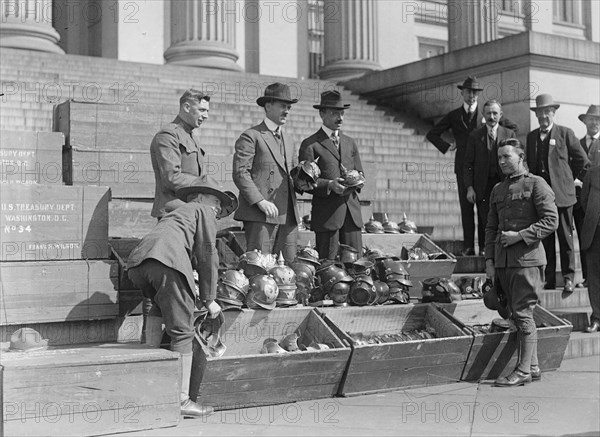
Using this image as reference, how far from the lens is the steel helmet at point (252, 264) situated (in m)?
7.90

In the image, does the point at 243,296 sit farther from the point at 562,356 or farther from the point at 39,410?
the point at 562,356

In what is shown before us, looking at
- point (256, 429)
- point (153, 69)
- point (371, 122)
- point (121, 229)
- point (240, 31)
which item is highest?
point (240, 31)

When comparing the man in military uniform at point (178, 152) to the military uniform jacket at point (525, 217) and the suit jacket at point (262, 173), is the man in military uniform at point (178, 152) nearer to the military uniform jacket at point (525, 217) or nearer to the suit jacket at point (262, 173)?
the suit jacket at point (262, 173)

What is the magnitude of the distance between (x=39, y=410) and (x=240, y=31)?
2240cm

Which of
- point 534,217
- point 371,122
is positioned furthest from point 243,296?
point 371,122

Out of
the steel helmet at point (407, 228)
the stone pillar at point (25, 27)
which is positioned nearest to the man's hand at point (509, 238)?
the steel helmet at point (407, 228)

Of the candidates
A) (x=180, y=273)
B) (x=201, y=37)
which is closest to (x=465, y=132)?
(x=180, y=273)

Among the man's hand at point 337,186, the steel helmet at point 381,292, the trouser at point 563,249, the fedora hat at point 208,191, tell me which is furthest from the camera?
the trouser at point 563,249

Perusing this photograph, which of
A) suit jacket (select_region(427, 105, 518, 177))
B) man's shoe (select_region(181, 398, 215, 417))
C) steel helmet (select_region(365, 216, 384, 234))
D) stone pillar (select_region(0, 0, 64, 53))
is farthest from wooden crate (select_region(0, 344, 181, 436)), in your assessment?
stone pillar (select_region(0, 0, 64, 53))

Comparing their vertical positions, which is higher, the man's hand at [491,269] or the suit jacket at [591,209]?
the suit jacket at [591,209]

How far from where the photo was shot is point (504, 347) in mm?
8016

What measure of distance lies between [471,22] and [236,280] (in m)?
14.4

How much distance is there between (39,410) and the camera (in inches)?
231

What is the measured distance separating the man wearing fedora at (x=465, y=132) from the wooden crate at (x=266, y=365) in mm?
4171
